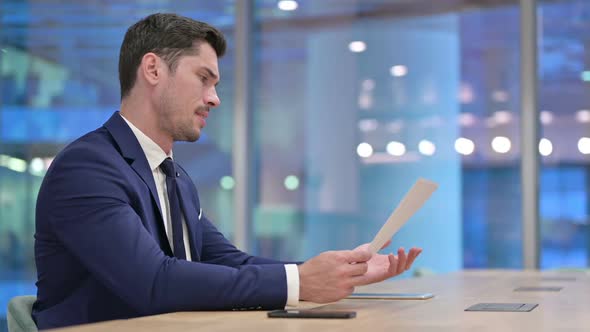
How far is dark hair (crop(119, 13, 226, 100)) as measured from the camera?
2.31 m

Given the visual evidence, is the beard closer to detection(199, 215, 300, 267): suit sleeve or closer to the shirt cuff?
detection(199, 215, 300, 267): suit sleeve

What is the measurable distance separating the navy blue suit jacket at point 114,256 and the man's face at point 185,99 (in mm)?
152

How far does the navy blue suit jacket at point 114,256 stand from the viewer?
180 cm

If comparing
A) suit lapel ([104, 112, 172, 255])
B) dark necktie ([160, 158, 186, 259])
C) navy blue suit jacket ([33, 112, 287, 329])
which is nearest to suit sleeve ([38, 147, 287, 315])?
navy blue suit jacket ([33, 112, 287, 329])

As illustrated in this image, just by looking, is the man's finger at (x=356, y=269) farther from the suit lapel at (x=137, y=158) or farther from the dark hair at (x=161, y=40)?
the dark hair at (x=161, y=40)

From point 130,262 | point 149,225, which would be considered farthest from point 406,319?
point 149,225

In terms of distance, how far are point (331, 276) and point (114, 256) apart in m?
0.46

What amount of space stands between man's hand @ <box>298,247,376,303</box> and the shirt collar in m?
0.58

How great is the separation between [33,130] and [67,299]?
16.1ft

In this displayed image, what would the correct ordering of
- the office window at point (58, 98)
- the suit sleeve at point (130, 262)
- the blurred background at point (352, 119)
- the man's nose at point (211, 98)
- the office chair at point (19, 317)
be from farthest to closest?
the office window at point (58, 98), the blurred background at point (352, 119), the man's nose at point (211, 98), the office chair at point (19, 317), the suit sleeve at point (130, 262)

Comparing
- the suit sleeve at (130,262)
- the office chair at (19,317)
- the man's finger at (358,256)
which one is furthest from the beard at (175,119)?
the man's finger at (358,256)

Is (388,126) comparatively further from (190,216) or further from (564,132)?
(190,216)

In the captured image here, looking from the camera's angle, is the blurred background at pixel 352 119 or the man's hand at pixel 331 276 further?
the blurred background at pixel 352 119

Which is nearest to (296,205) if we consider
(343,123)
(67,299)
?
(343,123)
